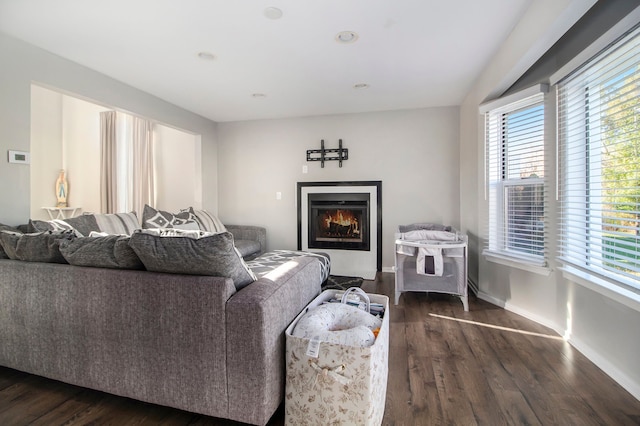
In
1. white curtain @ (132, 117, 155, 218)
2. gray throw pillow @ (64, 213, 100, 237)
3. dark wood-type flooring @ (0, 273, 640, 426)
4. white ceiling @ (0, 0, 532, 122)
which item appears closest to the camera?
dark wood-type flooring @ (0, 273, 640, 426)

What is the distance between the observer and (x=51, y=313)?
5.08 feet

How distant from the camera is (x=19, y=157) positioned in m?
2.44

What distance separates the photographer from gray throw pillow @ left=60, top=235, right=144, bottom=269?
1.47 m

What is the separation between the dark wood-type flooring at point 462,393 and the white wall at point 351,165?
7.06 ft

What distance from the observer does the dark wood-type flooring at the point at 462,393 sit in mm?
1441

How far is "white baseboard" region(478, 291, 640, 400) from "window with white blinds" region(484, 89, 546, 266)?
0.48 metres

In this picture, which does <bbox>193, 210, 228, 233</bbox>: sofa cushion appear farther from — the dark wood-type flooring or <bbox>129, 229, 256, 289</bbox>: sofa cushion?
<bbox>129, 229, 256, 289</bbox>: sofa cushion

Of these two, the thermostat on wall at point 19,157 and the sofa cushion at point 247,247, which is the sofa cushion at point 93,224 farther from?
the sofa cushion at point 247,247

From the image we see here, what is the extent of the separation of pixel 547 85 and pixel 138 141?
5.07 meters

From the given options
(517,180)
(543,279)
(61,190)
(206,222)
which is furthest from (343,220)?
(61,190)

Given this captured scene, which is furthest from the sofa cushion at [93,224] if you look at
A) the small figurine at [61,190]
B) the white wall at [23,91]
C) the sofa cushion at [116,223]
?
the small figurine at [61,190]

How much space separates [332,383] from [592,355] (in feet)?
6.09

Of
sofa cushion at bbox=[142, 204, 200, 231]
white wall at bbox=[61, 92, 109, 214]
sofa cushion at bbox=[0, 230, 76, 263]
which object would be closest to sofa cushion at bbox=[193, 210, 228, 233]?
sofa cushion at bbox=[142, 204, 200, 231]

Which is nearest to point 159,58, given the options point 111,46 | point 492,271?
point 111,46
